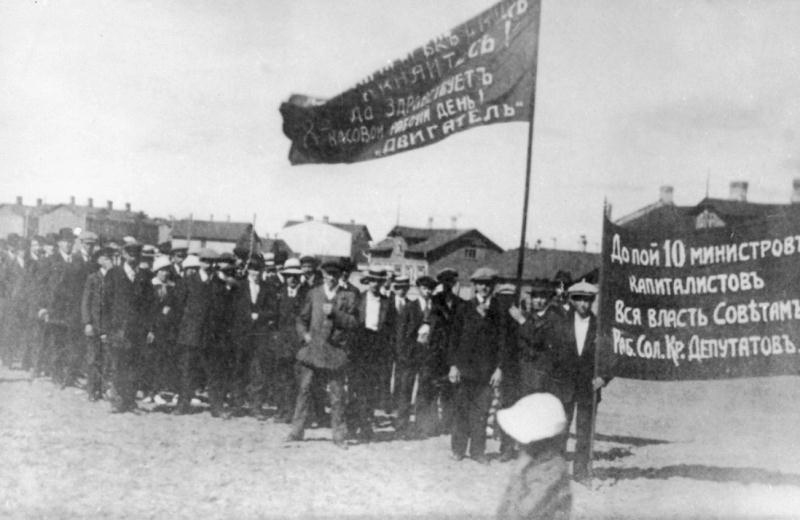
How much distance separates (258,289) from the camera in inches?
422

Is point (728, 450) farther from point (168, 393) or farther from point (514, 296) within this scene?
point (168, 393)

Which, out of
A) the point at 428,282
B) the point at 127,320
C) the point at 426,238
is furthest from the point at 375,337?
the point at 426,238

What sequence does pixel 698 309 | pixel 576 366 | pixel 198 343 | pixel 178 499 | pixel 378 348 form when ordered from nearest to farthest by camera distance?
pixel 178 499 < pixel 698 309 < pixel 576 366 < pixel 198 343 < pixel 378 348

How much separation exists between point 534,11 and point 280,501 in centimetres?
523

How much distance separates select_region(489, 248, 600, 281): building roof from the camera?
193 ft

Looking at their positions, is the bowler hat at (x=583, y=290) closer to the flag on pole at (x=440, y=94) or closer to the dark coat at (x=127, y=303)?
the flag on pole at (x=440, y=94)

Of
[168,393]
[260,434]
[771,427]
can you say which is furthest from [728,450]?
[168,393]

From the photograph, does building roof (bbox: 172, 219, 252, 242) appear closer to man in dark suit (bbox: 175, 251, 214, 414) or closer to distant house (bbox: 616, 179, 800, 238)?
distant house (bbox: 616, 179, 800, 238)

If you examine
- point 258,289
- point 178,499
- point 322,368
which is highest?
point 258,289

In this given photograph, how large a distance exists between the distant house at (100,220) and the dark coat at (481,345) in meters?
73.8

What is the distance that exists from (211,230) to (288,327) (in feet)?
277

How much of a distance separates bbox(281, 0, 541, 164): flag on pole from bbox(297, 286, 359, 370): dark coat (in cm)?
153

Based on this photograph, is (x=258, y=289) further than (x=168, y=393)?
No

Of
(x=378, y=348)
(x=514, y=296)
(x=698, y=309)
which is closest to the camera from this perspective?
(x=698, y=309)
